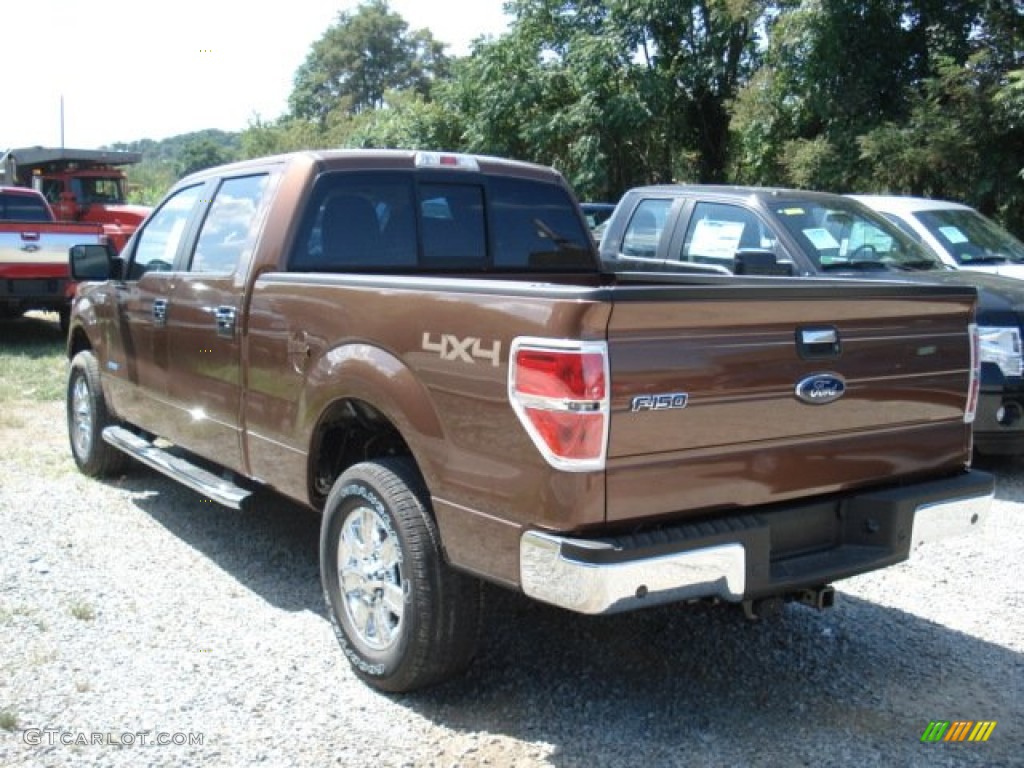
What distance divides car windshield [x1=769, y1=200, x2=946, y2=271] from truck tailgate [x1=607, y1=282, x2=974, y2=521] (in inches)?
139

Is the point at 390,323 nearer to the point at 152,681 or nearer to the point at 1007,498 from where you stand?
the point at 152,681

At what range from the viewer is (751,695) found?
3865 mm

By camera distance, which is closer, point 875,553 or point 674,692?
point 875,553

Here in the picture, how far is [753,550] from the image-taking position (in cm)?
321

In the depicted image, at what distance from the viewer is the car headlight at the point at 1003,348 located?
21.9 ft

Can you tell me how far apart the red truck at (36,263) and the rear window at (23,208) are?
2856 millimetres

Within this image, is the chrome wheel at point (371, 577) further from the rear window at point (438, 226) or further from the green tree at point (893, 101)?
the green tree at point (893, 101)

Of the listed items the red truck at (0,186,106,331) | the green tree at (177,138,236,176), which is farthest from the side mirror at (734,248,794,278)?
the green tree at (177,138,236,176)

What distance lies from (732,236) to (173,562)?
181 inches

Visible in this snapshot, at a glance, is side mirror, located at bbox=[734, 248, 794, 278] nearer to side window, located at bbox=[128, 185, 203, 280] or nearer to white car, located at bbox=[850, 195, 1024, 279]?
white car, located at bbox=[850, 195, 1024, 279]

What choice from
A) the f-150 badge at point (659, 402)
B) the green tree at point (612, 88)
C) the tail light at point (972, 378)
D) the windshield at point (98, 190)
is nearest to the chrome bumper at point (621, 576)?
the f-150 badge at point (659, 402)

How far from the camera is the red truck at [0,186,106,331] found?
478 inches

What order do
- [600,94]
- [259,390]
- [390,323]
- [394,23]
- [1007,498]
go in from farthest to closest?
[394,23] < [600,94] < [1007,498] < [259,390] < [390,323]

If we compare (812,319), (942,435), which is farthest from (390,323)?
(942,435)
